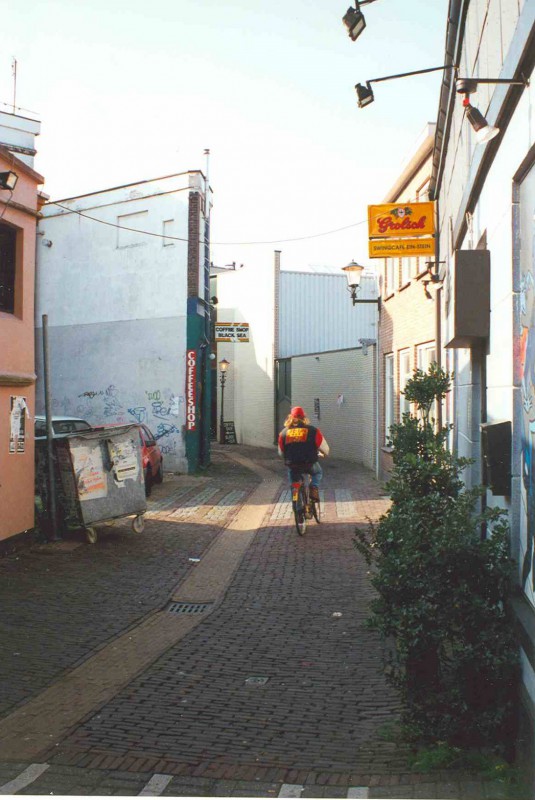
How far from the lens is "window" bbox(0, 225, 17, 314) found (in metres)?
10.7

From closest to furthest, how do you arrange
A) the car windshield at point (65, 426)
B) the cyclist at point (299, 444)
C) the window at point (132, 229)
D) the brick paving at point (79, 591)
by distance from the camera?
the brick paving at point (79, 591)
the cyclist at point (299, 444)
the car windshield at point (65, 426)
the window at point (132, 229)

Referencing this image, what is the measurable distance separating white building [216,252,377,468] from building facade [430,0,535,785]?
1688cm

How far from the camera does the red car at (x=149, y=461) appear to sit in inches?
644

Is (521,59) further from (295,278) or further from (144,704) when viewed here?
(295,278)

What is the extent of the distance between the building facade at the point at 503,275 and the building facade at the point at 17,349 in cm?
591

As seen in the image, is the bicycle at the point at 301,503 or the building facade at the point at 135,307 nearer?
the bicycle at the point at 301,503

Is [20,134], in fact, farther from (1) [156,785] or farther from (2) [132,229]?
(1) [156,785]

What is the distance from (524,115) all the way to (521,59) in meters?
0.30

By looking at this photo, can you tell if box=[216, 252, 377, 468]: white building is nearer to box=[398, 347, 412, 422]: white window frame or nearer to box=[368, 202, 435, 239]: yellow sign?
box=[398, 347, 412, 422]: white window frame

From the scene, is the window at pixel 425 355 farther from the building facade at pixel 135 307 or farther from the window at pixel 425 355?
the building facade at pixel 135 307

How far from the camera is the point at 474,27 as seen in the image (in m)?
6.99

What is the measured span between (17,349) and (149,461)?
636cm

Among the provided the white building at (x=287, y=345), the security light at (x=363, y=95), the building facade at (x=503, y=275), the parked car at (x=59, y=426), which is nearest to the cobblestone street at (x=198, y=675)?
the building facade at (x=503, y=275)

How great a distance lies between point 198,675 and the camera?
5.80 meters
